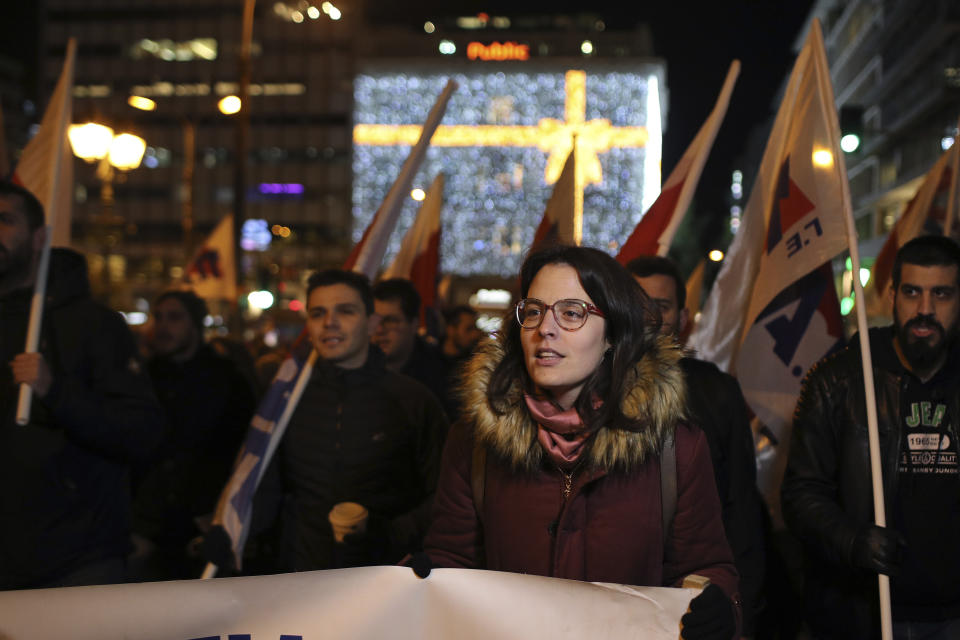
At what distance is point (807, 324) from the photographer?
15.9 ft

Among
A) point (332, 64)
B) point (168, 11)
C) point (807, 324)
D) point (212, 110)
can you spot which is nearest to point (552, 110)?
point (332, 64)

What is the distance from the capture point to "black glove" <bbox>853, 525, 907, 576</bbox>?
3059 mm

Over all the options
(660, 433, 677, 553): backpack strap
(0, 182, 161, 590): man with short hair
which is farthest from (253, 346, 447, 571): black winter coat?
(660, 433, 677, 553): backpack strap

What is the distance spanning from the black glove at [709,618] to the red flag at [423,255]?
21.5 feet

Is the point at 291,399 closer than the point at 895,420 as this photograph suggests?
No

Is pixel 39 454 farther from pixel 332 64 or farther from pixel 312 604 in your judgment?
pixel 332 64

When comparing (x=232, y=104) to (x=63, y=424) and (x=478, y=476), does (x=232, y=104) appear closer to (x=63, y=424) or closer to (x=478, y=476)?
(x=63, y=424)

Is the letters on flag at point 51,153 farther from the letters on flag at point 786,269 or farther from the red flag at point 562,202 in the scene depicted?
the letters on flag at point 786,269

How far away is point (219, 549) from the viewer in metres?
4.02

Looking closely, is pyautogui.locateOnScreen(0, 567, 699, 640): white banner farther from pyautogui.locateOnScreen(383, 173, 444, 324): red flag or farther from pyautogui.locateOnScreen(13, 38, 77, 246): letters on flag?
pyautogui.locateOnScreen(383, 173, 444, 324): red flag

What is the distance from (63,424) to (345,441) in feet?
3.94

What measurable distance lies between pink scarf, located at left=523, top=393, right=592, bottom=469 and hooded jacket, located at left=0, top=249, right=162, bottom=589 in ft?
5.83

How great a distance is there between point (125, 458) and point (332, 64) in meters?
62.5

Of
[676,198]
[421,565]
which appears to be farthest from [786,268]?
[421,565]
